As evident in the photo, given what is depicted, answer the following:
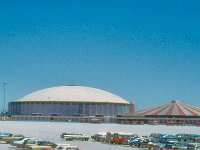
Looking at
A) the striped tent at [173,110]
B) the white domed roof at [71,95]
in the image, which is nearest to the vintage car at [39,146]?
the striped tent at [173,110]

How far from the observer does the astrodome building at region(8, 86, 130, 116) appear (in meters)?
170

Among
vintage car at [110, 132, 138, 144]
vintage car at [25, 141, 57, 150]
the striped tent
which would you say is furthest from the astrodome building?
vintage car at [25, 141, 57, 150]

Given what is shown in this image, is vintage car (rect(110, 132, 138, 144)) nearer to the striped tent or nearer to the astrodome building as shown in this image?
the striped tent

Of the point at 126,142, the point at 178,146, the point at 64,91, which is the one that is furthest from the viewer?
the point at 64,91

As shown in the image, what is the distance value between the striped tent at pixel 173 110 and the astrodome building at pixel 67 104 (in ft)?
91.9

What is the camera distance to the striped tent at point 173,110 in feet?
457

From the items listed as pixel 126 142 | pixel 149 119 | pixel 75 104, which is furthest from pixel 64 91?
pixel 126 142

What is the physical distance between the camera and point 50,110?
170 m

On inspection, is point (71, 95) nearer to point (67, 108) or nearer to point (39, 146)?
point (67, 108)

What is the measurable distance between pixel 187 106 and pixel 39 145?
11462 cm

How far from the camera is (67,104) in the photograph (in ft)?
559

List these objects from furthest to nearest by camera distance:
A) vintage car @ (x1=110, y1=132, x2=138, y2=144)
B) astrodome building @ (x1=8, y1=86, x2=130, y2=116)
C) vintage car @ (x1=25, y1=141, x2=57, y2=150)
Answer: astrodome building @ (x1=8, y1=86, x2=130, y2=116)
vintage car @ (x1=110, y1=132, x2=138, y2=144)
vintage car @ (x1=25, y1=141, x2=57, y2=150)

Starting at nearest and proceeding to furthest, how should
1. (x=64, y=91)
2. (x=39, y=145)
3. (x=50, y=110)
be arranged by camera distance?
(x=39, y=145) < (x=50, y=110) < (x=64, y=91)

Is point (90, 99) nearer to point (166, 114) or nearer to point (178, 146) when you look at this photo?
point (166, 114)
